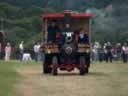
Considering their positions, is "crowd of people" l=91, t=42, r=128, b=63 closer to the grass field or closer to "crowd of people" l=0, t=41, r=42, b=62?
"crowd of people" l=0, t=41, r=42, b=62

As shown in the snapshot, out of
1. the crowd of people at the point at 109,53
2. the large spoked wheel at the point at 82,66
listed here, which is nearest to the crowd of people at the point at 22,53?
the crowd of people at the point at 109,53

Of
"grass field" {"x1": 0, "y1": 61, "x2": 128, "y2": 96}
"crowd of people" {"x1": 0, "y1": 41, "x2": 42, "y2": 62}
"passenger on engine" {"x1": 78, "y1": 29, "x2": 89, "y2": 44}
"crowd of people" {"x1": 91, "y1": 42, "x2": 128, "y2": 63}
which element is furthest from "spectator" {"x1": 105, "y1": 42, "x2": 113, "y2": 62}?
"grass field" {"x1": 0, "y1": 61, "x2": 128, "y2": 96}

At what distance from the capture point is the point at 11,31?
3024 inches

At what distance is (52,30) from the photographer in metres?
34.4

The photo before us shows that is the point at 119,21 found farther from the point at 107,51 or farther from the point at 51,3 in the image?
the point at 107,51

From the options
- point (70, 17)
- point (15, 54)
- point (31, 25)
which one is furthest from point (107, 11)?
point (70, 17)

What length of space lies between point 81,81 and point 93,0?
59858 mm

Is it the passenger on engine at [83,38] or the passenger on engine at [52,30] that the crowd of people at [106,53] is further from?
the passenger on engine at [83,38]

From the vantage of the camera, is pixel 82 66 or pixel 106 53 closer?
pixel 82 66

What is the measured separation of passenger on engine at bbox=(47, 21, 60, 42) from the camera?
34.0 metres

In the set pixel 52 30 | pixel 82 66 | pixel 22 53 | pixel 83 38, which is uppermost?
pixel 52 30

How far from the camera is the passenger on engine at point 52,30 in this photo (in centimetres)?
3400

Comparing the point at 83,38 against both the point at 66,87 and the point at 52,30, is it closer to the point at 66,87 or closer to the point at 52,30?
the point at 52,30

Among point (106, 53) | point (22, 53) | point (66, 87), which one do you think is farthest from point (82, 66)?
point (22, 53)
